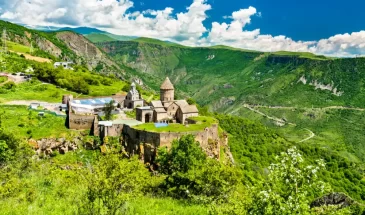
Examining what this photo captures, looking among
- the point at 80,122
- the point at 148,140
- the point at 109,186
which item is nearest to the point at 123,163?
the point at 109,186

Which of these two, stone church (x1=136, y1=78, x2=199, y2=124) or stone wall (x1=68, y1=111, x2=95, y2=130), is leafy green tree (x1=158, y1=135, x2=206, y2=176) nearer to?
stone church (x1=136, y1=78, x2=199, y2=124)

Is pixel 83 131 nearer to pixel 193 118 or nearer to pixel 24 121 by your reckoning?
pixel 24 121

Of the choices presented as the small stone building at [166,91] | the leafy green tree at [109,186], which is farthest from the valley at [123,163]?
the small stone building at [166,91]

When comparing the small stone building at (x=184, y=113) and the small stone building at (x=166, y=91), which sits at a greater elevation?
the small stone building at (x=166, y=91)

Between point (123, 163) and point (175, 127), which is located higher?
point (123, 163)

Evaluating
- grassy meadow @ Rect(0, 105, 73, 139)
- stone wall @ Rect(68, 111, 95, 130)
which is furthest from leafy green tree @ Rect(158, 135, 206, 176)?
grassy meadow @ Rect(0, 105, 73, 139)

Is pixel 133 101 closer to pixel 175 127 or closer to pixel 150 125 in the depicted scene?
pixel 150 125

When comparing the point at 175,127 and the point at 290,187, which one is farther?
the point at 175,127

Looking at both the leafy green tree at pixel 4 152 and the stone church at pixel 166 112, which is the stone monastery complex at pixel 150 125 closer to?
the stone church at pixel 166 112

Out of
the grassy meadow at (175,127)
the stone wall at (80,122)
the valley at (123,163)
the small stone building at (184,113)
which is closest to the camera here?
the valley at (123,163)

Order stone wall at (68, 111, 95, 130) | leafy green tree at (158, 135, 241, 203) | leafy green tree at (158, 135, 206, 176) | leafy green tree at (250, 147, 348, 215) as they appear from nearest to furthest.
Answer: leafy green tree at (250, 147, 348, 215)
leafy green tree at (158, 135, 241, 203)
leafy green tree at (158, 135, 206, 176)
stone wall at (68, 111, 95, 130)

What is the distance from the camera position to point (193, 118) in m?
55.0

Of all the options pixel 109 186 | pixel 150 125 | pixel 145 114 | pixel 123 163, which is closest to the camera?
pixel 109 186

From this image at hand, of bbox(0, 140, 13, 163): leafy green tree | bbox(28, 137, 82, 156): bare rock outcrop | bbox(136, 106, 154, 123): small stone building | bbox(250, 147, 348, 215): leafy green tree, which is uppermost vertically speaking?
bbox(250, 147, 348, 215): leafy green tree
